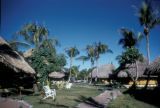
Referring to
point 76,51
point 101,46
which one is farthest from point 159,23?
point 76,51

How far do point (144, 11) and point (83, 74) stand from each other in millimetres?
87792

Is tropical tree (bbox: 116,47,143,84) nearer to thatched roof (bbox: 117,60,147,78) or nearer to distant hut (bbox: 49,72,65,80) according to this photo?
thatched roof (bbox: 117,60,147,78)

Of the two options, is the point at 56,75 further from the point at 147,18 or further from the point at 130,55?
the point at 147,18

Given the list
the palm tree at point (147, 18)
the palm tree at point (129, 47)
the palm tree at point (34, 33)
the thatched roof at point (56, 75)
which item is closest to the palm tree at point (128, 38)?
the palm tree at point (129, 47)

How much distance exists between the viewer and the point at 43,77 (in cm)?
2055

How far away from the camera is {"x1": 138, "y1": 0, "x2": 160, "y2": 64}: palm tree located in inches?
1073

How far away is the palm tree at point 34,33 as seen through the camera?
31.3 meters

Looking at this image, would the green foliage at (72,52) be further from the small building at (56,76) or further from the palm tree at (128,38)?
the palm tree at (128,38)

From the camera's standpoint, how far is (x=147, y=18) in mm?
28078

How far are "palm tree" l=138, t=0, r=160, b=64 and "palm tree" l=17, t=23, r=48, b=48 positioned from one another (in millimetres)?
12875

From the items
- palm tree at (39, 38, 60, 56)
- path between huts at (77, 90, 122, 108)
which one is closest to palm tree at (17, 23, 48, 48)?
palm tree at (39, 38, 60, 56)

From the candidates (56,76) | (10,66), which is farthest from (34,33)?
(56,76)

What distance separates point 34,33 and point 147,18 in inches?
598

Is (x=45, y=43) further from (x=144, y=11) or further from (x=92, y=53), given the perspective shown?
(x=92, y=53)
